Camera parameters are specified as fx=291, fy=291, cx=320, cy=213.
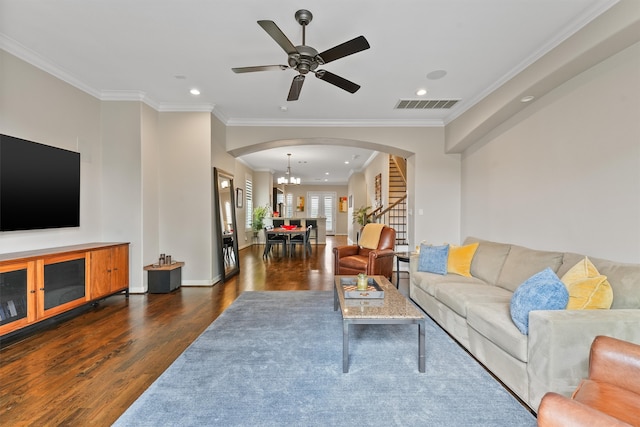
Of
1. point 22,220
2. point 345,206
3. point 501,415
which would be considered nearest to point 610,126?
point 501,415

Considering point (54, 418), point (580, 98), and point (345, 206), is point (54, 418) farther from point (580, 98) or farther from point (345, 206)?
point (345, 206)

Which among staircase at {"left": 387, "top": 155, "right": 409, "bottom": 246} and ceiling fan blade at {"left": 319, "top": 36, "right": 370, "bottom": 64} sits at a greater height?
ceiling fan blade at {"left": 319, "top": 36, "right": 370, "bottom": 64}

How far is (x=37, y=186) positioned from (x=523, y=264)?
5.23 metres

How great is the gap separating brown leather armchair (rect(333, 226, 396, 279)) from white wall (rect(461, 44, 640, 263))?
1549 millimetres

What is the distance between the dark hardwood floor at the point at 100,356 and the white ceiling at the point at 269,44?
292 cm

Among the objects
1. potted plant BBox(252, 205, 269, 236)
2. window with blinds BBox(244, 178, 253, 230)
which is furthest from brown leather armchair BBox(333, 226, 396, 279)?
window with blinds BBox(244, 178, 253, 230)

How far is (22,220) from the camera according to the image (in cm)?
304

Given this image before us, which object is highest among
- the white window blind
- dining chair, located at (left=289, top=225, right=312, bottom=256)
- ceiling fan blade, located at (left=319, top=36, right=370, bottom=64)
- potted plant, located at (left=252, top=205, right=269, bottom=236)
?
ceiling fan blade, located at (left=319, top=36, right=370, bottom=64)

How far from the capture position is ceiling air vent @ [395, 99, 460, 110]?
173 inches

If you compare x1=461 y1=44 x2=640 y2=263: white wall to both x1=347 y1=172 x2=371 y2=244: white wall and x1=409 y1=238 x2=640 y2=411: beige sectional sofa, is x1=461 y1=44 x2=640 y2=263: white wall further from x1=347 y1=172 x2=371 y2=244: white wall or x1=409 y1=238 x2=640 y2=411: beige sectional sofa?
x1=347 y1=172 x2=371 y2=244: white wall

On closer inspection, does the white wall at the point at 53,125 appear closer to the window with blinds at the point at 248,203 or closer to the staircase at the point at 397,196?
the window with blinds at the point at 248,203

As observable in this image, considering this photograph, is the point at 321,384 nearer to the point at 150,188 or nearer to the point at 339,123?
the point at 150,188

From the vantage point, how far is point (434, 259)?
3.69m

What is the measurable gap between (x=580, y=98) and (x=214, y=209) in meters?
4.88
